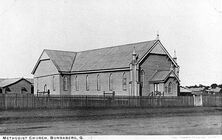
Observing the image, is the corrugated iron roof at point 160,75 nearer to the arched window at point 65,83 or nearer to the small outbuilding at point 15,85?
the arched window at point 65,83

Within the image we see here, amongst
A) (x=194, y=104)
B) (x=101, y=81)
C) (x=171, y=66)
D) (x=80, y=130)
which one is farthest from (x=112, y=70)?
(x=80, y=130)

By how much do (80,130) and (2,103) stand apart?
18803 millimetres

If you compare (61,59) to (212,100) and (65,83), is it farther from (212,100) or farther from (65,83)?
(212,100)

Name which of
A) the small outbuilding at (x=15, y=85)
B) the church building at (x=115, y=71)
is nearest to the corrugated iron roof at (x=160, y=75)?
the church building at (x=115, y=71)

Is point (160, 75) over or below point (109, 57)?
below

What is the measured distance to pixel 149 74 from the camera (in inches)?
2052

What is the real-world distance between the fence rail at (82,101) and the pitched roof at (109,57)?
8814 mm

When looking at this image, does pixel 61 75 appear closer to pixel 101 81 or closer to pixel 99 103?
pixel 101 81

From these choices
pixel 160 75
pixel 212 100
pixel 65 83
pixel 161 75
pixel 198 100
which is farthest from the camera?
pixel 65 83

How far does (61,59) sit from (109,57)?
36.8 ft

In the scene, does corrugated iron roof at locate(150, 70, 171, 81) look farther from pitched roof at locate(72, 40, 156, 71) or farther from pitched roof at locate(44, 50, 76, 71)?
pitched roof at locate(44, 50, 76, 71)

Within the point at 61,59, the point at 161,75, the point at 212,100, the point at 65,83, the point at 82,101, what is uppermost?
the point at 61,59

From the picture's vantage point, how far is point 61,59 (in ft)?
211

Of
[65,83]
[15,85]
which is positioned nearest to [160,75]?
[65,83]
